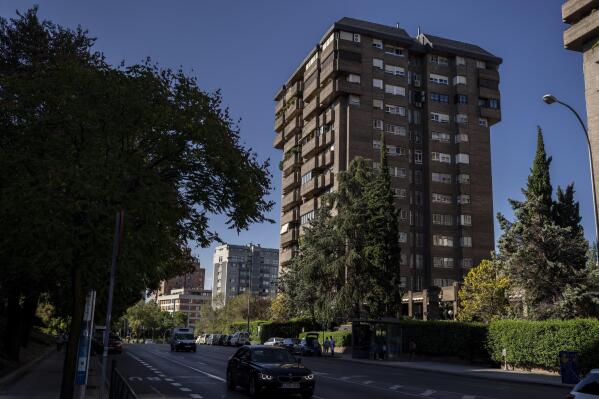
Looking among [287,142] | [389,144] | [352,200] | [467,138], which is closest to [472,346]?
[352,200]

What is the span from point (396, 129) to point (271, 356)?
211ft

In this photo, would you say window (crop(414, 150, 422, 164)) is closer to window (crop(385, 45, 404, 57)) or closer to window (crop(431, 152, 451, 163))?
window (crop(431, 152, 451, 163))

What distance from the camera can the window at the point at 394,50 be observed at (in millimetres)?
80000

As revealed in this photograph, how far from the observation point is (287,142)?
314 ft

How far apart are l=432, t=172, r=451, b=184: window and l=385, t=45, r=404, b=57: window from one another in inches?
682

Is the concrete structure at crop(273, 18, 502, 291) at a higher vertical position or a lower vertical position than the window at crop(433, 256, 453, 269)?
higher

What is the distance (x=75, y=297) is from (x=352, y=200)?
38607mm

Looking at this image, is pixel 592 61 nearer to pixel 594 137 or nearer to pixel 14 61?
pixel 594 137

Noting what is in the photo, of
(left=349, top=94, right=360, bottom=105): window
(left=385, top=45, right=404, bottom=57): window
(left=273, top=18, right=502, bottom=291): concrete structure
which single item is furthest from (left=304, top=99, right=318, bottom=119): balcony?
(left=385, top=45, right=404, bottom=57): window

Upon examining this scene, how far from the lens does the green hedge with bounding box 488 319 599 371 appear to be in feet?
87.6

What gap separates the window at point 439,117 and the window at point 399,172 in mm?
10037

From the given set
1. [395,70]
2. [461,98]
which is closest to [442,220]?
[461,98]

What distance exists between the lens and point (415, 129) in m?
81.0

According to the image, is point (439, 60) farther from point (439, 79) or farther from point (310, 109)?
point (310, 109)
